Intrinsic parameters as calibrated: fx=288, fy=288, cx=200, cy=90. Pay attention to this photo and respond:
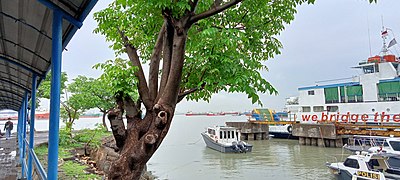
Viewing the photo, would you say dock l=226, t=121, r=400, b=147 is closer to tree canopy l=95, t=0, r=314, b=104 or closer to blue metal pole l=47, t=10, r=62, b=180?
tree canopy l=95, t=0, r=314, b=104

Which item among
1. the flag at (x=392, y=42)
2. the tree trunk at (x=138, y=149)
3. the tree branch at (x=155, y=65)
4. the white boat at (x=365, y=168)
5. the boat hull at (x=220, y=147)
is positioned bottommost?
the boat hull at (x=220, y=147)

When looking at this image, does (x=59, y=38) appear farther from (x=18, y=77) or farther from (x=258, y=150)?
(x=258, y=150)

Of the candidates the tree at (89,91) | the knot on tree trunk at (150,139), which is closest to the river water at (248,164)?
the tree at (89,91)

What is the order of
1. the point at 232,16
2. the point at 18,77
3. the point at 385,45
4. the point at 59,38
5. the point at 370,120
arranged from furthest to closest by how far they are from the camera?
the point at 385,45 → the point at 370,120 → the point at 18,77 → the point at 232,16 → the point at 59,38

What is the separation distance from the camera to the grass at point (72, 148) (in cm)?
754

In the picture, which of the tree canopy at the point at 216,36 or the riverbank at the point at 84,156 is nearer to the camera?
the tree canopy at the point at 216,36

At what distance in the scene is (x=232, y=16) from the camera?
3.59 metres

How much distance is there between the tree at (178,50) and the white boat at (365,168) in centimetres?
841

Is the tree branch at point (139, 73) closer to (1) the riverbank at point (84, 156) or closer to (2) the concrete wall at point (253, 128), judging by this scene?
(1) the riverbank at point (84, 156)

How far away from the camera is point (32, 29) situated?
317cm

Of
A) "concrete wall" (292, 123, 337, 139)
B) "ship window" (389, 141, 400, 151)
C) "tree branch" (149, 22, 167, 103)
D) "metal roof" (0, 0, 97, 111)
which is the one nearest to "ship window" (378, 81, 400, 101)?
"concrete wall" (292, 123, 337, 139)

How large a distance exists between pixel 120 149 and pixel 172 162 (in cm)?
1484

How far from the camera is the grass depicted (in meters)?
7.54

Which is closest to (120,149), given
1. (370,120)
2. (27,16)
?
(27,16)
